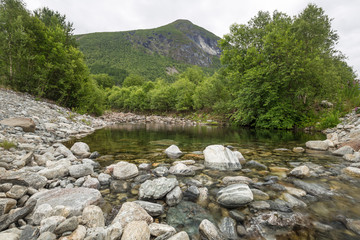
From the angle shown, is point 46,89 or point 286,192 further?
point 46,89

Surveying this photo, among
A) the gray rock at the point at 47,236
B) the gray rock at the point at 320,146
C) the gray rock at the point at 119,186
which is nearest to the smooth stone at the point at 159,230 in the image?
the gray rock at the point at 47,236

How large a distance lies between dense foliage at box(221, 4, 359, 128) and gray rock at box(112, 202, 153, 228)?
15153mm

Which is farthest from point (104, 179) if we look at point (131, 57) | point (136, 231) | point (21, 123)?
point (131, 57)

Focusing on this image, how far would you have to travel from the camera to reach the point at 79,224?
1807 millimetres

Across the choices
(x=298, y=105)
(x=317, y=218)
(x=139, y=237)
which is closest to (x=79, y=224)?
(x=139, y=237)

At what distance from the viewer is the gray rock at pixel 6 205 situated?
187 cm

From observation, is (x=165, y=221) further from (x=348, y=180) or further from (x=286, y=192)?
(x=348, y=180)

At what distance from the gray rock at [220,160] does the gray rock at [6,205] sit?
3.55 metres

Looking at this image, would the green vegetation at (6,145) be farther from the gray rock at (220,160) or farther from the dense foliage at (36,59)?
the dense foliage at (36,59)

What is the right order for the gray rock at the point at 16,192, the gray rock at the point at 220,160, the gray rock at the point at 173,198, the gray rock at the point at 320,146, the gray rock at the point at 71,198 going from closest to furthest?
1. the gray rock at the point at 71,198
2. the gray rock at the point at 16,192
3. the gray rock at the point at 173,198
4. the gray rock at the point at 220,160
5. the gray rock at the point at 320,146

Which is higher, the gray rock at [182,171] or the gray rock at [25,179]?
the gray rock at [25,179]

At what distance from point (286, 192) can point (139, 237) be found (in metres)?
2.52

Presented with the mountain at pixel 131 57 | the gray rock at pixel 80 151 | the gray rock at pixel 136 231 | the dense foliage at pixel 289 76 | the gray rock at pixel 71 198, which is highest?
the mountain at pixel 131 57

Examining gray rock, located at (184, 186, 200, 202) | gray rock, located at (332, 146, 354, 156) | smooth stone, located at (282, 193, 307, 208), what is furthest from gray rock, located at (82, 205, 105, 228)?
gray rock, located at (332, 146, 354, 156)
